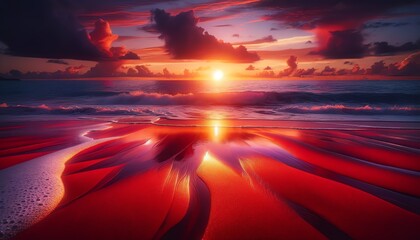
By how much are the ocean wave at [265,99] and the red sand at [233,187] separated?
36.6 feet

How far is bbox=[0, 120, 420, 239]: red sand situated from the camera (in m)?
2.50

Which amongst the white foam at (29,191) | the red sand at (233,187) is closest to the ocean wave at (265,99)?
the red sand at (233,187)

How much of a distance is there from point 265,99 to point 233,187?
15890 mm

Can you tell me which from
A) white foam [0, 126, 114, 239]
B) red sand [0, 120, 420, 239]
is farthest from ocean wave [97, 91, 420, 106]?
white foam [0, 126, 114, 239]

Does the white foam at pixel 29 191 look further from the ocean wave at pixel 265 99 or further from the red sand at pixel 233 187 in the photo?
the ocean wave at pixel 265 99

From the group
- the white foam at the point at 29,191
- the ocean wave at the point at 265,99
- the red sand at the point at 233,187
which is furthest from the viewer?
the ocean wave at the point at 265,99

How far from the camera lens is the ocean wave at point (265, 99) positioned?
57.9 ft

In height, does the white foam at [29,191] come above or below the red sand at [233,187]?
below

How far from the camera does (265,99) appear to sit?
A: 18.8 meters

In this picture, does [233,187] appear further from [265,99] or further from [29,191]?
[265,99]

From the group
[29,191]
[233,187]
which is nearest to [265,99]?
[233,187]

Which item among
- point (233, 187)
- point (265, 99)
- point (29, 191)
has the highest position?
point (265, 99)

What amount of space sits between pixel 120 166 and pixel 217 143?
237cm

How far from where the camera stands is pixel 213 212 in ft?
9.23
